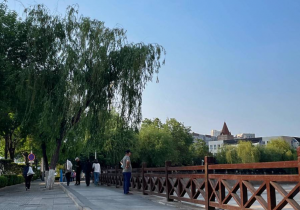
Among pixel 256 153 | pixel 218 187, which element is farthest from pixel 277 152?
pixel 218 187

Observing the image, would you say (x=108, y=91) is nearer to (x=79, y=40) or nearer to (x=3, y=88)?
(x=79, y=40)

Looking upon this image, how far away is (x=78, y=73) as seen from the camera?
18672mm

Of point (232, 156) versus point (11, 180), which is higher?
point (232, 156)

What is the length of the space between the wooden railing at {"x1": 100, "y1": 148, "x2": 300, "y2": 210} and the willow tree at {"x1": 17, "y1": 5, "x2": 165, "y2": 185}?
588 cm

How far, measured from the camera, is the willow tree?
18844mm

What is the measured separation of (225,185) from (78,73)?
12.3 m

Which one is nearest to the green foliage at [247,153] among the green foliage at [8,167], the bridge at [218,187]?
the green foliage at [8,167]

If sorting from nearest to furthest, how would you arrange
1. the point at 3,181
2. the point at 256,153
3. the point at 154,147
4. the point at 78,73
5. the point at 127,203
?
the point at 127,203, the point at 78,73, the point at 3,181, the point at 154,147, the point at 256,153

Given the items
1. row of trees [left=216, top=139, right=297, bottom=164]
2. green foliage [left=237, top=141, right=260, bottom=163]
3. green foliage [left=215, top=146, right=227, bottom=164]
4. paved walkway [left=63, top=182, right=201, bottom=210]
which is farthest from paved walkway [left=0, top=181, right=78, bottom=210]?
green foliage [left=215, top=146, right=227, bottom=164]

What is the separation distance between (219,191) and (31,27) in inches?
591

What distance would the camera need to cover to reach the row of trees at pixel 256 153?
229 feet

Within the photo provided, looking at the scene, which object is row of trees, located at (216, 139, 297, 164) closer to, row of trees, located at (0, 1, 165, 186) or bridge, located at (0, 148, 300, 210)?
row of trees, located at (0, 1, 165, 186)

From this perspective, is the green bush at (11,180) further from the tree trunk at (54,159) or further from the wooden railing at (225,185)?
the wooden railing at (225,185)

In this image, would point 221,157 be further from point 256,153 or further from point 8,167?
point 8,167
